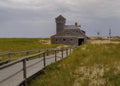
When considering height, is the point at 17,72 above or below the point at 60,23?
below

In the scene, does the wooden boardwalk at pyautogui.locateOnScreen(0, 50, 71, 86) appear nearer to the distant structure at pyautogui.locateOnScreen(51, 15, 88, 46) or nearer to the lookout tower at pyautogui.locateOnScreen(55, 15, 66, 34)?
the distant structure at pyautogui.locateOnScreen(51, 15, 88, 46)

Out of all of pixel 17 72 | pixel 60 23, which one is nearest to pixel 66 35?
pixel 60 23

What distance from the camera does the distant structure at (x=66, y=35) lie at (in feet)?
303

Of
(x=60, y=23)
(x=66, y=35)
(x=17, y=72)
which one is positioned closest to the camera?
(x=17, y=72)

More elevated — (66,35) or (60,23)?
(60,23)

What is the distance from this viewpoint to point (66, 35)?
92.7 meters

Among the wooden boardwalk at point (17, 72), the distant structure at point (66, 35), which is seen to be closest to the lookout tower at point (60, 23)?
the distant structure at point (66, 35)

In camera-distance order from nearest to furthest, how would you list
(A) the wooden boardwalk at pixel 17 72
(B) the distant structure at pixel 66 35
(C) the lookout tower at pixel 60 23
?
1. (A) the wooden boardwalk at pixel 17 72
2. (B) the distant structure at pixel 66 35
3. (C) the lookout tower at pixel 60 23

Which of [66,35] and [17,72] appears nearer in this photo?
[17,72]

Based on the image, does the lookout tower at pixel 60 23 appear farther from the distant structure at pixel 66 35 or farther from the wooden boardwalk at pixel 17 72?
the wooden boardwalk at pixel 17 72

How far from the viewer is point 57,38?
93625mm

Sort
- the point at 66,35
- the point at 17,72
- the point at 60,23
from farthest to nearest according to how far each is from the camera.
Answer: the point at 60,23 < the point at 66,35 < the point at 17,72

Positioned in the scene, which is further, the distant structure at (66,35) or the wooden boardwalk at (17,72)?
the distant structure at (66,35)

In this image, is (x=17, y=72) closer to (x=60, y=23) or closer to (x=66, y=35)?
(x=66, y=35)
